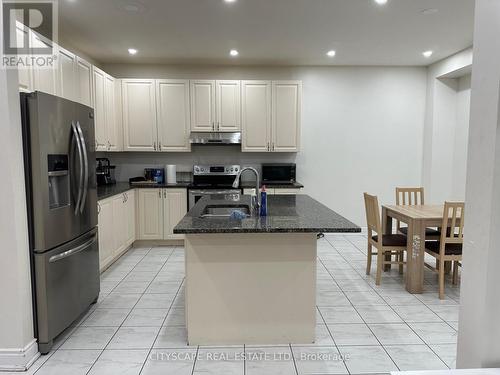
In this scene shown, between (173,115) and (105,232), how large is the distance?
212 cm

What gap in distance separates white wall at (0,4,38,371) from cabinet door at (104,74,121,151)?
2.54m

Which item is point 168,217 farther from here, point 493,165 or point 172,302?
point 493,165

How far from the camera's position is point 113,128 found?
15.8ft

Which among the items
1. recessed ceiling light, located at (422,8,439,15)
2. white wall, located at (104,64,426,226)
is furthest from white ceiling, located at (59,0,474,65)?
white wall, located at (104,64,426,226)

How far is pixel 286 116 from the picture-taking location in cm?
512

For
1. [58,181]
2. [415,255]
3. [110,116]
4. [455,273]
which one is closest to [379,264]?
[415,255]

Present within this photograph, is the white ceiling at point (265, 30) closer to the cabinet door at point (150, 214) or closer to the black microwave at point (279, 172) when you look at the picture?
the black microwave at point (279, 172)

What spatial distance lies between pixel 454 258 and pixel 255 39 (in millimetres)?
3237

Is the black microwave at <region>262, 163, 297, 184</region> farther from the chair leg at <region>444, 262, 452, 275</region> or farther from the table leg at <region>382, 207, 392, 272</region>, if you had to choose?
the chair leg at <region>444, 262, 452, 275</region>

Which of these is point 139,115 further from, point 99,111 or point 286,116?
point 286,116

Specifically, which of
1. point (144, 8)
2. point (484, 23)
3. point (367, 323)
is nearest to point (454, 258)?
point (367, 323)

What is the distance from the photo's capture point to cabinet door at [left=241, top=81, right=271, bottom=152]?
5.07 m

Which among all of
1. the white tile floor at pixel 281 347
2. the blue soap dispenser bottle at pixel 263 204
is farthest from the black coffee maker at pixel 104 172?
the blue soap dispenser bottle at pixel 263 204

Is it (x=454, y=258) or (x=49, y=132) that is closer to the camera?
(x=49, y=132)
